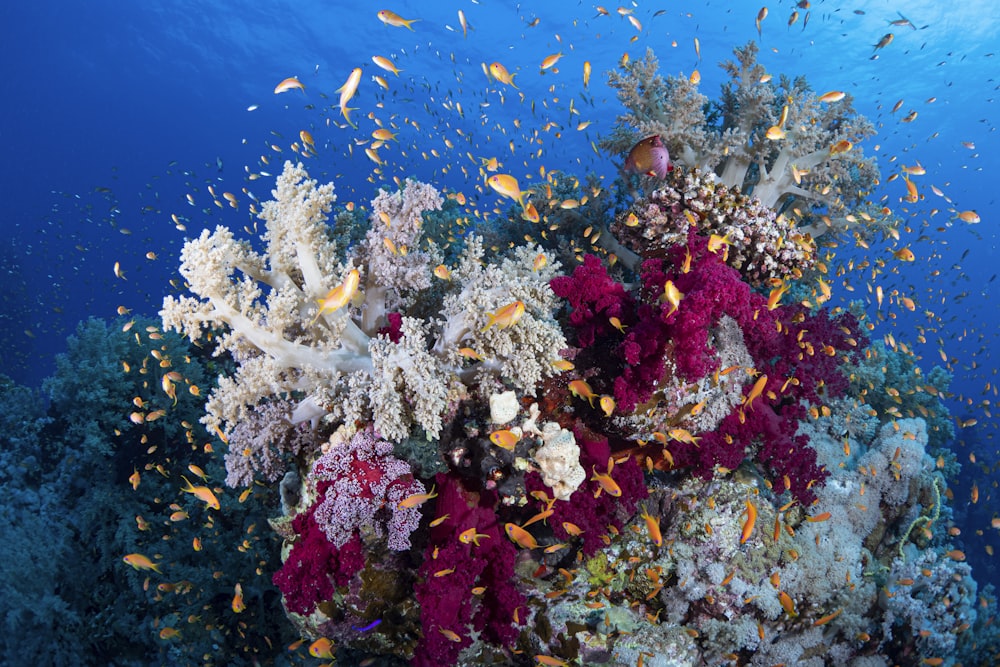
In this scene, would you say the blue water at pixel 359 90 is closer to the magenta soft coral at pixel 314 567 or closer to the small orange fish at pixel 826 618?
the small orange fish at pixel 826 618

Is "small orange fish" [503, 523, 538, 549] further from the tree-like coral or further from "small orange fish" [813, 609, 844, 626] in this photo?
the tree-like coral

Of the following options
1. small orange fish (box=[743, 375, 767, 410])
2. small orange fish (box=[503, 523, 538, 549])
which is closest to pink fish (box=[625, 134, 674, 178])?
small orange fish (box=[743, 375, 767, 410])

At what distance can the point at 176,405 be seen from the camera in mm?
8484

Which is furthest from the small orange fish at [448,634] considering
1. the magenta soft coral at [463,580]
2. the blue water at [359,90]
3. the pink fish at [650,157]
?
the blue water at [359,90]

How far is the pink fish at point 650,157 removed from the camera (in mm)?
5762

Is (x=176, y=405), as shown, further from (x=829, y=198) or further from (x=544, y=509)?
(x=829, y=198)

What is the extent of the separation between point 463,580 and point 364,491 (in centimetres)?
106

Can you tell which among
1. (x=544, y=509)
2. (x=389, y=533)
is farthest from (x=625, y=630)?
(x=389, y=533)

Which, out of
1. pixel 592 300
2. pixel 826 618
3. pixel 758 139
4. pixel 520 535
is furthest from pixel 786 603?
pixel 758 139

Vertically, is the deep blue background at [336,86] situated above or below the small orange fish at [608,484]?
above

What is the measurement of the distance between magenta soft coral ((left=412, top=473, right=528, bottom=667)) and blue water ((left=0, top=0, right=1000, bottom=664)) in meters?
15.0

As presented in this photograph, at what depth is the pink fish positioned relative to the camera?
18.9ft

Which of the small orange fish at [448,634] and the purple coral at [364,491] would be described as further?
the small orange fish at [448,634]

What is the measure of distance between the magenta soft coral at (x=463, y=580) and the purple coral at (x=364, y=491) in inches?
11.8
